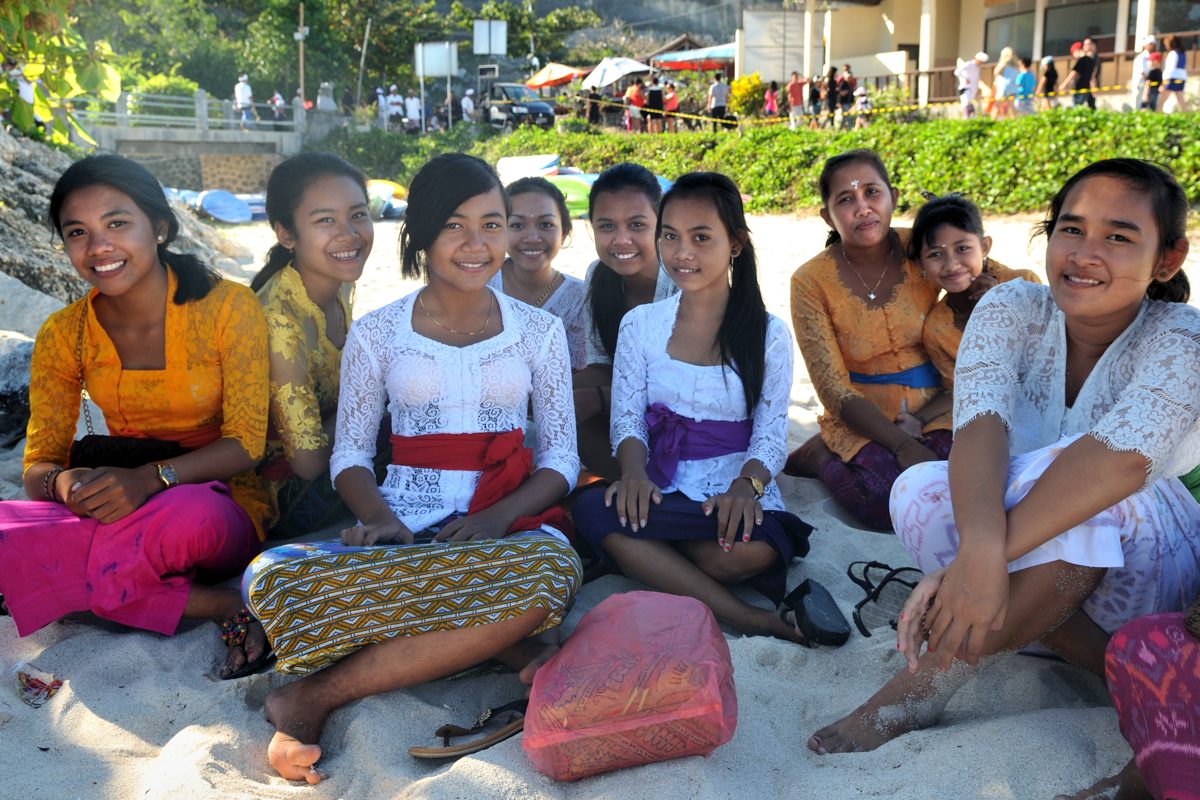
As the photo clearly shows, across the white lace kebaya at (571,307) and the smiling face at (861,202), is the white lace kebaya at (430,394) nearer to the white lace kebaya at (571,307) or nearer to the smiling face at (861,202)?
the white lace kebaya at (571,307)

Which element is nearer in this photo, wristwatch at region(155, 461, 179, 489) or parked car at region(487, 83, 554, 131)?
wristwatch at region(155, 461, 179, 489)

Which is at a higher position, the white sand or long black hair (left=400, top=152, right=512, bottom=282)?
long black hair (left=400, top=152, right=512, bottom=282)

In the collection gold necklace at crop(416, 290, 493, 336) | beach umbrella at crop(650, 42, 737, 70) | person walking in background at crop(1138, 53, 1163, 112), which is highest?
beach umbrella at crop(650, 42, 737, 70)

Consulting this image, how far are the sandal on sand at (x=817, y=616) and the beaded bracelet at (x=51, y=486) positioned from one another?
2096 mm

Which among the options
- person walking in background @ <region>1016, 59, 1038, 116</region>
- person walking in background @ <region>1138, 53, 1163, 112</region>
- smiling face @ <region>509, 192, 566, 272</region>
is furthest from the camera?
person walking in background @ <region>1016, 59, 1038, 116</region>

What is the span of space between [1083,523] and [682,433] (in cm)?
127

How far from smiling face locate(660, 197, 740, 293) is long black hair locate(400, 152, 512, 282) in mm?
598

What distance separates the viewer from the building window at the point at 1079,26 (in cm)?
1781

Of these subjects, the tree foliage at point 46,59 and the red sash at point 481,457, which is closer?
the red sash at point 481,457

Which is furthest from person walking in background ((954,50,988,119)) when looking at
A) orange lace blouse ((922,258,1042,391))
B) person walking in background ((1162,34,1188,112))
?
orange lace blouse ((922,258,1042,391))

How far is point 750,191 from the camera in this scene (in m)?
12.9

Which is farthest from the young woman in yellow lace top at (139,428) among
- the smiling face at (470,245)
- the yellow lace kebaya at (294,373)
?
the smiling face at (470,245)

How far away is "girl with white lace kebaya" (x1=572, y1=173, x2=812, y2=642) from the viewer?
254 centimetres

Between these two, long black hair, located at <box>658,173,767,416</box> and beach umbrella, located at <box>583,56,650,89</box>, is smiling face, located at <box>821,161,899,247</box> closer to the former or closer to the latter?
long black hair, located at <box>658,173,767,416</box>
